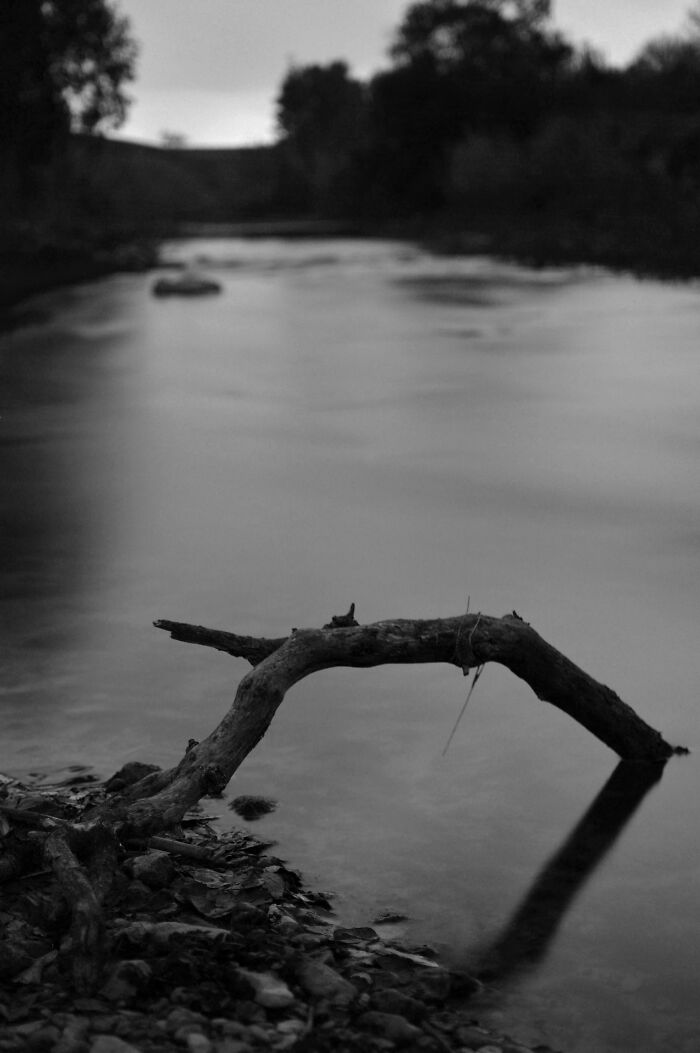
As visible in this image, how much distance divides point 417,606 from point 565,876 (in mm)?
3580

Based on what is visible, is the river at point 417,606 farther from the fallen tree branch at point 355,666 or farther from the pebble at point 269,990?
the pebble at point 269,990

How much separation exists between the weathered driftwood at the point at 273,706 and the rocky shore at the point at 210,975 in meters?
0.12

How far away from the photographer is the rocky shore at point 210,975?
4.22 metres

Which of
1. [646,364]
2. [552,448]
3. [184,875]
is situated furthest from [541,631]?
[646,364]

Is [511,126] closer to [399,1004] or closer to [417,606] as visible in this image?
[417,606]

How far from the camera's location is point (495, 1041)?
454cm

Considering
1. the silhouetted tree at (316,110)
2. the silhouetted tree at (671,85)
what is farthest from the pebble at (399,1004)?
the silhouetted tree at (316,110)

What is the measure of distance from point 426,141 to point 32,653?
252 ft

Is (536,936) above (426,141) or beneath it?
beneath

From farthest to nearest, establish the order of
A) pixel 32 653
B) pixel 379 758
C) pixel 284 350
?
pixel 284 350 → pixel 32 653 → pixel 379 758

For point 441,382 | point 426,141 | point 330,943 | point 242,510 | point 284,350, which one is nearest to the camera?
point 330,943

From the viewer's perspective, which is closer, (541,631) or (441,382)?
(541,631)

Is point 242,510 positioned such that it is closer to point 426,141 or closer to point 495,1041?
point 495,1041

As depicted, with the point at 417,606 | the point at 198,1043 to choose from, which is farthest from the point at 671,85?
the point at 198,1043
